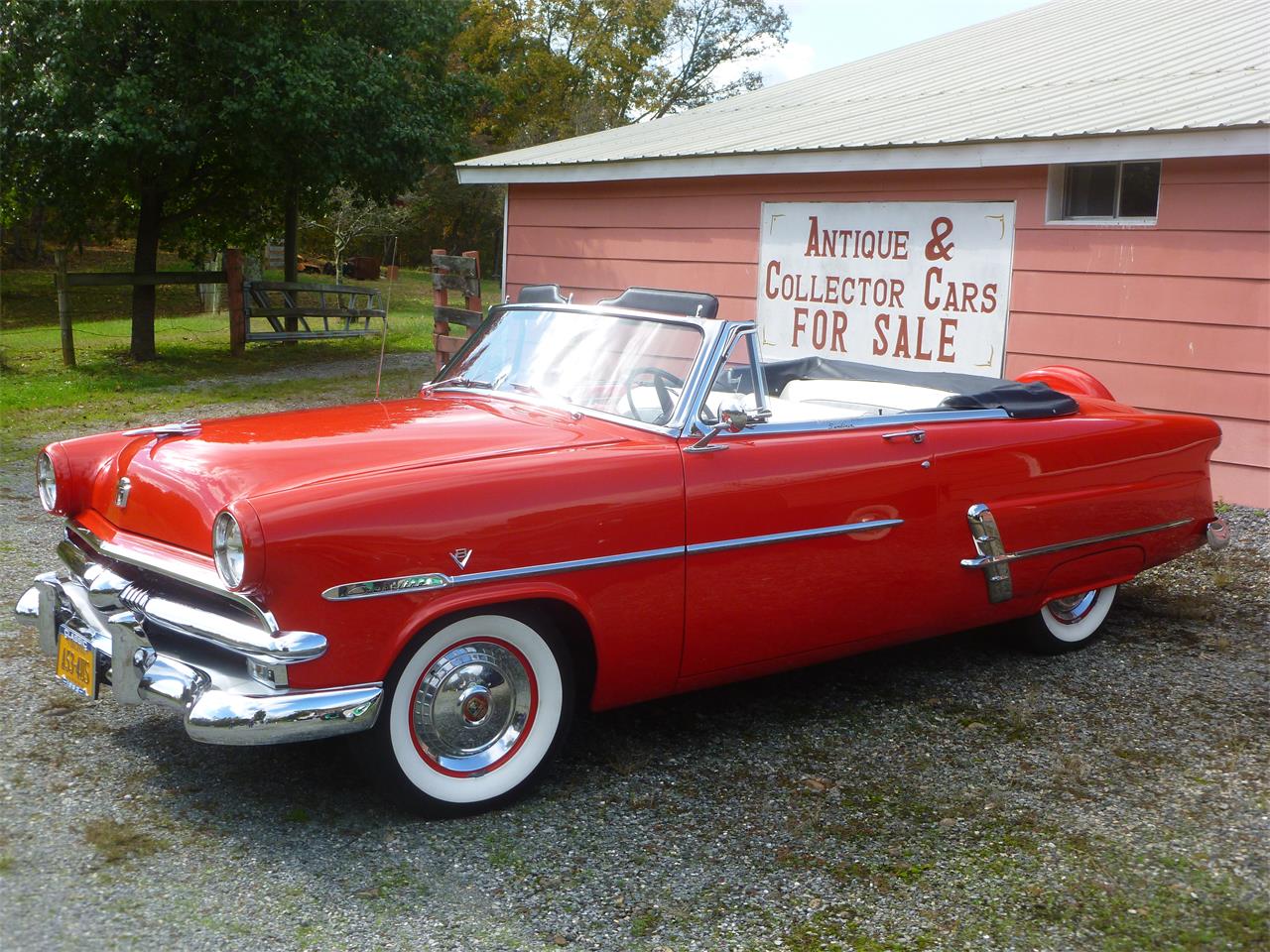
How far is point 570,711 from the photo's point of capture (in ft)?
12.1

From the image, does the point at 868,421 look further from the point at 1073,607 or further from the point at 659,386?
the point at 1073,607

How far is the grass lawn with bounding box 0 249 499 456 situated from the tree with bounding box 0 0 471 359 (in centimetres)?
126

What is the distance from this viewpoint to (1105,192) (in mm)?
7980

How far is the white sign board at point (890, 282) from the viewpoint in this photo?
27.8ft

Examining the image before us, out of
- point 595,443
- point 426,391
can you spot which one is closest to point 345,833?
point 595,443

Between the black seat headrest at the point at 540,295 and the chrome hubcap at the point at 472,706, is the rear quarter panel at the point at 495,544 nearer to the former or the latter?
the chrome hubcap at the point at 472,706

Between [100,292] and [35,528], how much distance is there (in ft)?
69.1

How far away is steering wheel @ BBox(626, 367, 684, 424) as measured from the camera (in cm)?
402

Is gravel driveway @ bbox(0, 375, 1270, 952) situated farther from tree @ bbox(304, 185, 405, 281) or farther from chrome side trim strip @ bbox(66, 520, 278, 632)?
tree @ bbox(304, 185, 405, 281)

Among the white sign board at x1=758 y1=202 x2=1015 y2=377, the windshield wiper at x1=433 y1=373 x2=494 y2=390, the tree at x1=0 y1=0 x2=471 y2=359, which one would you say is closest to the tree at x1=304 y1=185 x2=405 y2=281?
the tree at x1=0 y1=0 x2=471 y2=359

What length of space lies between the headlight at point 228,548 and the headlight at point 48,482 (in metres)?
1.19

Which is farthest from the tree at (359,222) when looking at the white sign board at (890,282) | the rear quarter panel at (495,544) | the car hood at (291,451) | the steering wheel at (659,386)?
the rear quarter panel at (495,544)

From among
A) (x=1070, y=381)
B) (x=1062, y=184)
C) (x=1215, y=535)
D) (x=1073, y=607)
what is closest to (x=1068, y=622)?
(x=1073, y=607)

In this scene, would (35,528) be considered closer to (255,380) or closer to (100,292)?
(255,380)
